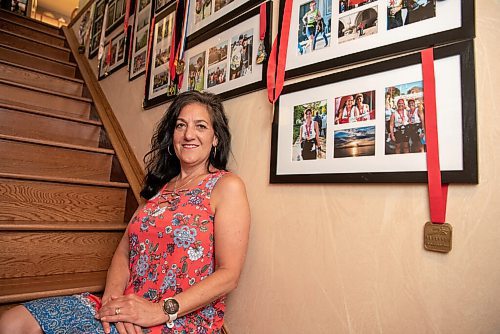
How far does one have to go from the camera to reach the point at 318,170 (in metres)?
1.03

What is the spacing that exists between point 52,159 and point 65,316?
3.80ft

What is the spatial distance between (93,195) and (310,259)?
1241 millimetres

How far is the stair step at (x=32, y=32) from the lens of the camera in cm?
321

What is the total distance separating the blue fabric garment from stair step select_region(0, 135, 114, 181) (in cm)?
100

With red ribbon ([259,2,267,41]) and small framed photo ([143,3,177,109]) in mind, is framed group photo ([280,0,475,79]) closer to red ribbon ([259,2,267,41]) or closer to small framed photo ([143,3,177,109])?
red ribbon ([259,2,267,41])

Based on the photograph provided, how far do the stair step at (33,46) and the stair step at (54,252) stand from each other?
2358 millimetres

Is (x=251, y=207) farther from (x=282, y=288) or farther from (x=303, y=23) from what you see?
(x=303, y=23)

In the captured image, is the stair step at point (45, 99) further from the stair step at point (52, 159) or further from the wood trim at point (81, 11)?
the wood trim at point (81, 11)

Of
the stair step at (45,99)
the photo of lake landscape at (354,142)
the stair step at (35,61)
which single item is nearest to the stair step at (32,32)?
the stair step at (35,61)

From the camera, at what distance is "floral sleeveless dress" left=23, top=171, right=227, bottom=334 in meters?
1.05

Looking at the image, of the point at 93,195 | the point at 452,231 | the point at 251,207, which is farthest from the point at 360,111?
the point at 93,195

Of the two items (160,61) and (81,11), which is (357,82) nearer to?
(160,61)

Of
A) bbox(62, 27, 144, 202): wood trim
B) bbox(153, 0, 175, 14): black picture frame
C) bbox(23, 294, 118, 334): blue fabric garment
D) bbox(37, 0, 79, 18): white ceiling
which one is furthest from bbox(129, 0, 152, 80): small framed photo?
bbox(37, 0, 79, 18): white ceiling

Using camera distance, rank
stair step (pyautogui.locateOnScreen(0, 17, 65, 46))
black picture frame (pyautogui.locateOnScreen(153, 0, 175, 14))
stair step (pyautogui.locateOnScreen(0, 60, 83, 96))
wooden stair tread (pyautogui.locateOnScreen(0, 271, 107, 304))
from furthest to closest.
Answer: stair step (pyautogui.locateOnScreen(0, 17, 65, 46)) → stair step (pyautogui.locateOnScreen(0, 60, 83, 96)) → black picture frame (pyautogui.locateOnScreen(153, 0, 175, 14)) → wooden stair tread (pyautogui.locateOnScreen(0, 271, 107, 304))
